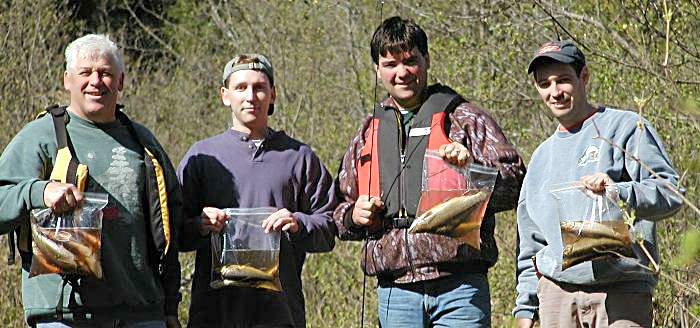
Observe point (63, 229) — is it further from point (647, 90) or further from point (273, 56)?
point (273, 56)

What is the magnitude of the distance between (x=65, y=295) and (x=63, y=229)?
293mm

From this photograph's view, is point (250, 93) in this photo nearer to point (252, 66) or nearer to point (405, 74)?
point (252, 66)

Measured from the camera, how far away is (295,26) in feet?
48.9

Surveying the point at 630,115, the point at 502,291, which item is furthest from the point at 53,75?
the point at 630,115

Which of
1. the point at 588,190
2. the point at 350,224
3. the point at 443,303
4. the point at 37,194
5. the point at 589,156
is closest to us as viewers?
the point at 588,190

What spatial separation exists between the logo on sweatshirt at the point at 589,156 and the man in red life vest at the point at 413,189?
0.39 metres

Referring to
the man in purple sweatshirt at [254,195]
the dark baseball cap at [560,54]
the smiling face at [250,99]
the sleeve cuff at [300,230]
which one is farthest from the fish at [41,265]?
the dark baseball cap at [560,54]

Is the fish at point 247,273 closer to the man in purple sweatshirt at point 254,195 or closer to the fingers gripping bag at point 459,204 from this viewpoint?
the man in purple sweatshirt at point 254,195

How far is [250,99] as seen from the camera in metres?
5.98

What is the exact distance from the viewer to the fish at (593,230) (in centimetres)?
508

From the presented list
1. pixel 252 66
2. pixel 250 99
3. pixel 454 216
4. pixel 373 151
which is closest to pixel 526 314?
pixel 454 216

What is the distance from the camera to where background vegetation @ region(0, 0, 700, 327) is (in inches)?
316

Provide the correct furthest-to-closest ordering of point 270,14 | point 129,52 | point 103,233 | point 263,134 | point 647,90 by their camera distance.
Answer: point 129,52 < point 270,14 < point 647,90 < point 263,134 < point 103,233

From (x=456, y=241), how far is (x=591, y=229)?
63 cm
